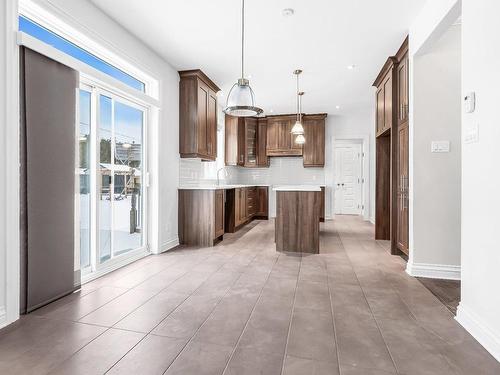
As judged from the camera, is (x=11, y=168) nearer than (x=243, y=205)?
Yes

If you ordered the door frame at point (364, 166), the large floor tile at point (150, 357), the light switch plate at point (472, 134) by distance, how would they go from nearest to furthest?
the large floor tile at point (150, 357)
the light switch plate at point (472, 134)
the door frame at point (364, 166)

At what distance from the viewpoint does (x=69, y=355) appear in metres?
1.68

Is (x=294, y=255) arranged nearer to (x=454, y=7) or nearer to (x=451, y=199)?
(x=451, y=199)

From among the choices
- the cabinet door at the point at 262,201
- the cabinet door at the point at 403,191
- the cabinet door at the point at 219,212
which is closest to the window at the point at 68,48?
the cabinet door at the point at 219,212

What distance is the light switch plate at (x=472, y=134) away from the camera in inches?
76.8

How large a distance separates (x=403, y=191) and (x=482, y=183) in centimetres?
194

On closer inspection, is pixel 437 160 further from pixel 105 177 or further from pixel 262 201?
pixel 262 201

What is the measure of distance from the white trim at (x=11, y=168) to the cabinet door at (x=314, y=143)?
6.42 meters

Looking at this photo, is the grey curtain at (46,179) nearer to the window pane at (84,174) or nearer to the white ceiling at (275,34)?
the window pane at (84,174)

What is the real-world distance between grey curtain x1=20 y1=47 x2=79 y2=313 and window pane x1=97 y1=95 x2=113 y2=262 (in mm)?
560

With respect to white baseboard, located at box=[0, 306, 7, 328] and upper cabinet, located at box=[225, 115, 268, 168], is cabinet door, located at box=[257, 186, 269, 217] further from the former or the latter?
white baseboard, located at box=[0, 306, 7, 328]

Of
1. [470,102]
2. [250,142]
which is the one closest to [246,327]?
[470,102]

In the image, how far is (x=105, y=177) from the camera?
129 inches

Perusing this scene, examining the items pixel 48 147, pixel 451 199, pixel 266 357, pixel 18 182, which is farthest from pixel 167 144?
pixel 451 199
